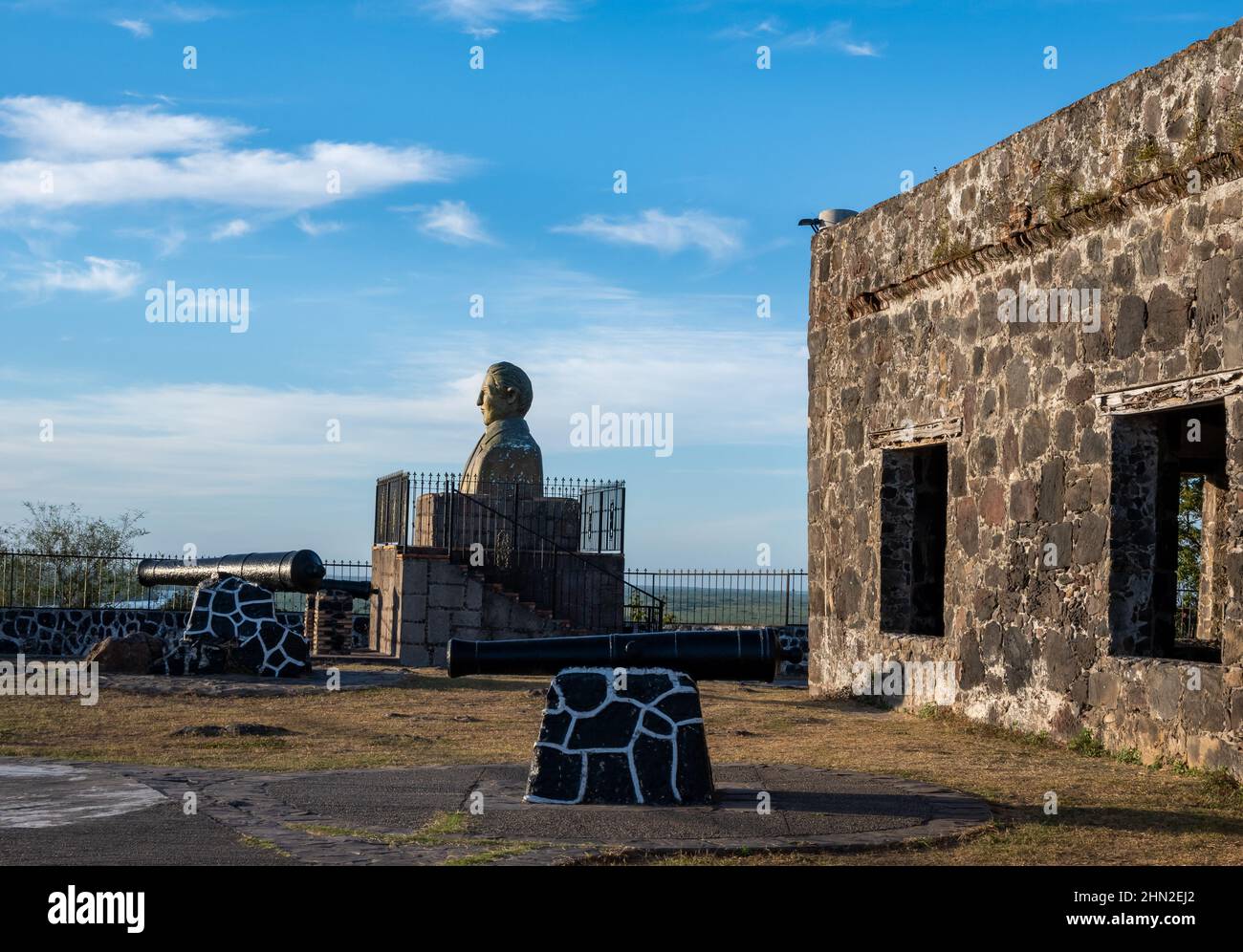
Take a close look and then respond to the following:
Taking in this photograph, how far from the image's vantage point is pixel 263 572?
20.5 metres

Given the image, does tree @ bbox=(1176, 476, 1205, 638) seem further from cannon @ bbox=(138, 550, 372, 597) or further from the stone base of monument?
the stone base of monument

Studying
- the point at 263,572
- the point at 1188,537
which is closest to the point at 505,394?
the point at 263,572

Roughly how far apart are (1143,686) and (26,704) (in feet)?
30.4

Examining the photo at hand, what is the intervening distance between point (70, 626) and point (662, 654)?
16303mm

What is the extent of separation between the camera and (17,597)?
1111 inches

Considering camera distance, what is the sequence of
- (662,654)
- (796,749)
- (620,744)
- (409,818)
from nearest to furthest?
(409,818)
(620,744)
(662,654)
(796,749)

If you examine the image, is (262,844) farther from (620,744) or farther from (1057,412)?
(1057,412)

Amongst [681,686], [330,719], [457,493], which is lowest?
[330,719]

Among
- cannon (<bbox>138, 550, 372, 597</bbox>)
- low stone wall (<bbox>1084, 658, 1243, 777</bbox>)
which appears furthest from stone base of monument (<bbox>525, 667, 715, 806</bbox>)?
cannon (<bbox>138, 550, 372, 597</bbox>)

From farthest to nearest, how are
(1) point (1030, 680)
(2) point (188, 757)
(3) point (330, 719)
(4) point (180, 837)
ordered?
(3) point (330, 719) → (1) point (1030, 680) → (2) point (188, 757) → (4) point (180, 837)

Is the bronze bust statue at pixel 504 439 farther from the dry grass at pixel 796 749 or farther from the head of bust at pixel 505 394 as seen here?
the dry grass at pixel 796 749

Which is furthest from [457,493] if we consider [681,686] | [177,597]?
[681,686]

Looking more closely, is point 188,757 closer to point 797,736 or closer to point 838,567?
point 797,736

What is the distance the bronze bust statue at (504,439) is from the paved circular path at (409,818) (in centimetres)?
1499
